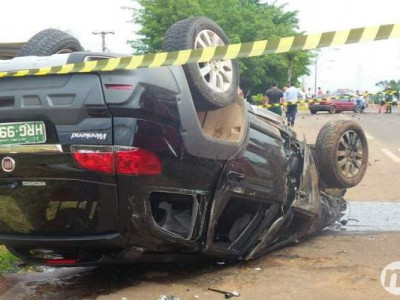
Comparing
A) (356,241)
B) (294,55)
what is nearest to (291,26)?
(294,55)

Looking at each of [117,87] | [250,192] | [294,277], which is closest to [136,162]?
[117,87]

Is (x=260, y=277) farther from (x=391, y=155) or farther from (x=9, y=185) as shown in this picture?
(x=391, y=155)

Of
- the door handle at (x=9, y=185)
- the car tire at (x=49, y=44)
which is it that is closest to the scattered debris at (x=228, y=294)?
the door handle at (x=9, y=185)

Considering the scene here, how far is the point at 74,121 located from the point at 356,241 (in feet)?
10.2

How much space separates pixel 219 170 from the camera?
3867 millimetres

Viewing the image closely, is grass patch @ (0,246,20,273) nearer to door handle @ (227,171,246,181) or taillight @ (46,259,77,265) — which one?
taillight @ (46,259,77,265)

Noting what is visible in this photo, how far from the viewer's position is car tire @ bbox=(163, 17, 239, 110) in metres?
3.71

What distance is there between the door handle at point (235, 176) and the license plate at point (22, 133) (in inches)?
50.9

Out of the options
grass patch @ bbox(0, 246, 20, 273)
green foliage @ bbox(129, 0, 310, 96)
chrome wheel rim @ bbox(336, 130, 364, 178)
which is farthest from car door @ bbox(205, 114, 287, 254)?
green foliage @ bbox(129, 0, 310, 96)

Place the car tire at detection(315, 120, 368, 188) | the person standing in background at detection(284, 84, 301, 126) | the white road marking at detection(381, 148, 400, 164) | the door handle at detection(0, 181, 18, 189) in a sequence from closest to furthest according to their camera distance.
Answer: the door handle at detection(0, 181, 18, 189) < the car tire at detection(315, 120, 368, 188) < the white road marking at detection(381, 148, 400, 164) < the person standing in background at detection(284, 84, 301, 126)

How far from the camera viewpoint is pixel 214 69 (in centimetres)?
391

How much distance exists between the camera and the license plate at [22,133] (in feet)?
11.2

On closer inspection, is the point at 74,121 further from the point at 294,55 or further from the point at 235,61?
the point at 294,55

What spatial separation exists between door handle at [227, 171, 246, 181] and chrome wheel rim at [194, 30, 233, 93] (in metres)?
0.58
